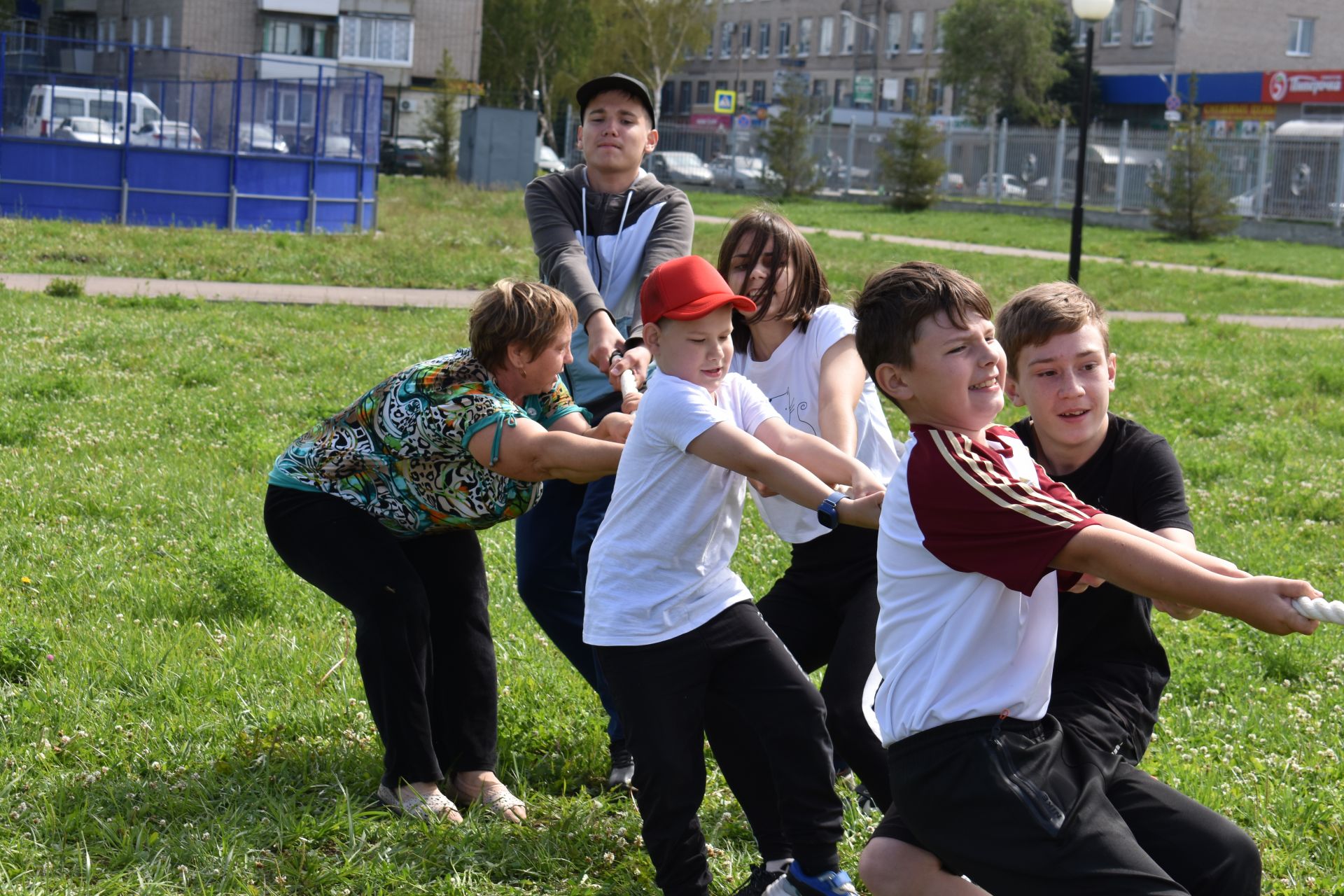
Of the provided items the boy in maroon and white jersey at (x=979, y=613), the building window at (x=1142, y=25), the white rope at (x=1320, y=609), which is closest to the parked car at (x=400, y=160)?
the building window at (x=1142, y=25)

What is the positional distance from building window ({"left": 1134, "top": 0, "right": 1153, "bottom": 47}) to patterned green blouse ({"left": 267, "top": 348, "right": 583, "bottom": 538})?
205 ft

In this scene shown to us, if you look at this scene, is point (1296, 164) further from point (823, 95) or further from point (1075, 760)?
point (823, 95)

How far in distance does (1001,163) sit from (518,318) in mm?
41261

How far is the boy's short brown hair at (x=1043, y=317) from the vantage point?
300 centimetres

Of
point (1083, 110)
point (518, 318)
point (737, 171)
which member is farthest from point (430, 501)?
point (737, 171)

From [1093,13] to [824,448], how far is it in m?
15.5

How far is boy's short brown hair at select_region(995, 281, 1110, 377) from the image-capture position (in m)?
3.00

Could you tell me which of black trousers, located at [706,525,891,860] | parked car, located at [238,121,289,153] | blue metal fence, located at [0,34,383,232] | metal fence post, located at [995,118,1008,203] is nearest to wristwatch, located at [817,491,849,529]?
black trousers, located at [706,525,891,860]

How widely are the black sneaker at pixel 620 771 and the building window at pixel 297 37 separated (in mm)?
59203

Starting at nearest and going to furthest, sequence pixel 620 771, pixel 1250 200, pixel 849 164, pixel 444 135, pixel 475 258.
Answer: pixel 620 771 → pixel 475 258 → pixel 1250 200 → pixel 444 135 → pixel 849 164

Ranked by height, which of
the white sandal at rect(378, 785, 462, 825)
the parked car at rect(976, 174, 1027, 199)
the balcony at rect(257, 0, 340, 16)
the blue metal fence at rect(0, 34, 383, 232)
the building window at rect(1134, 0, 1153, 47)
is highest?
the building window at rect(1134, 0, 1153, 47)

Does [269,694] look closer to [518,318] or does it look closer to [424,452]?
[424,452]

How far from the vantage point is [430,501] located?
383 cm

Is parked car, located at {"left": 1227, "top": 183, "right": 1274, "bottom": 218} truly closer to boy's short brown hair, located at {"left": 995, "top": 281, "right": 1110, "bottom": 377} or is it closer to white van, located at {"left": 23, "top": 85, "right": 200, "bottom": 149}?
white van, located at {"left": 23, "top": 85, "right": 200, "bottom": 149}
